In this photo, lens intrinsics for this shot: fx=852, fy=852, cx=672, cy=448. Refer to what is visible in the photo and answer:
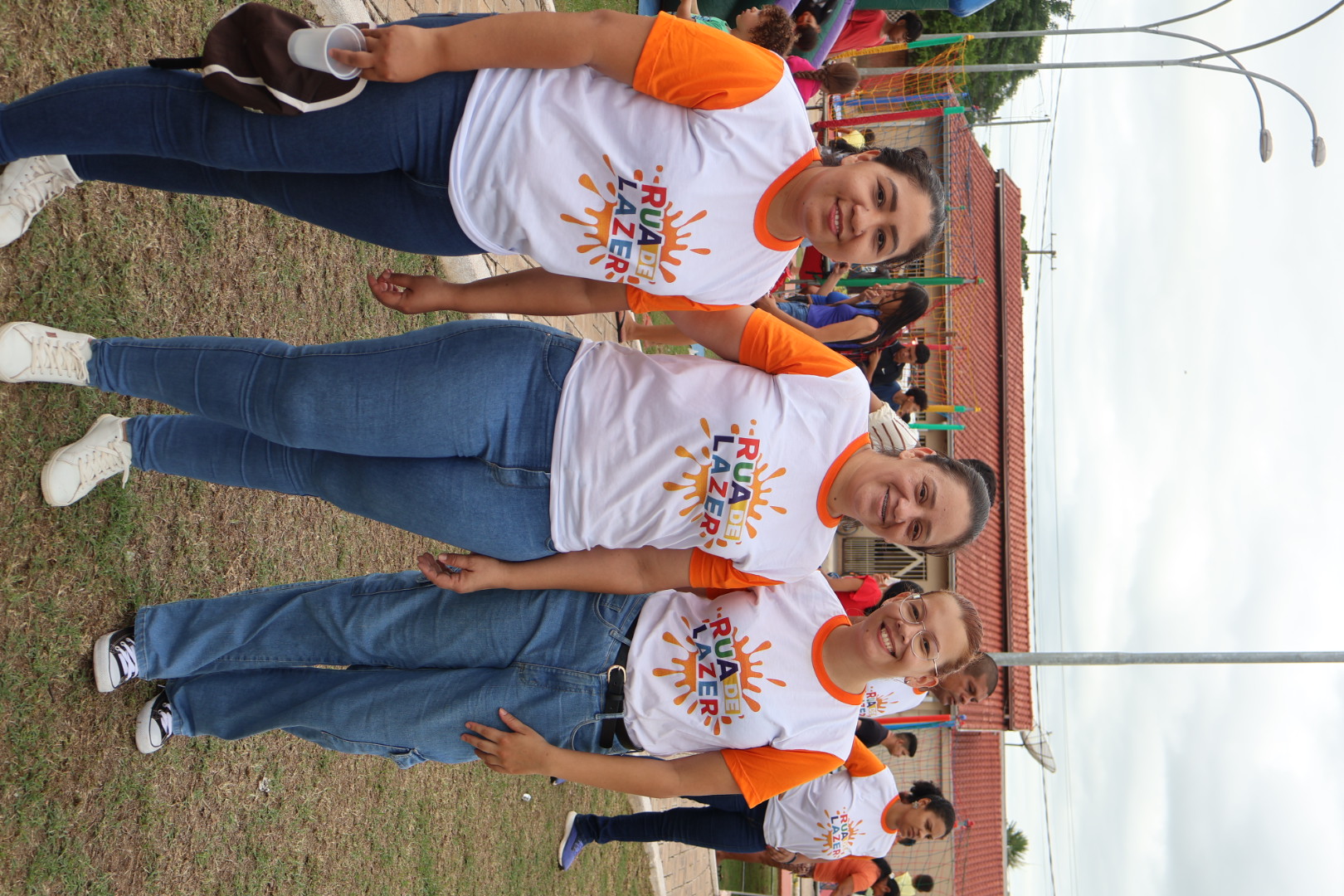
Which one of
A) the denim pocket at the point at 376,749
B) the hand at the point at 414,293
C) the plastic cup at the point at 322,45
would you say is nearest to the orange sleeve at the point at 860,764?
the denim pocket at the point at 376,749

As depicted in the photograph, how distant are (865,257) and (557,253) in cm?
89

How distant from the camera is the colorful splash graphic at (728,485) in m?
2.31

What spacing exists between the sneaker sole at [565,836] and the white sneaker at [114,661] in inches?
150

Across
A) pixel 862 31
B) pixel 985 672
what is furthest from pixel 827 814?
pixel 862 31

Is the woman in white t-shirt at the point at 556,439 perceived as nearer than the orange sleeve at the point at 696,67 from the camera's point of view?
No

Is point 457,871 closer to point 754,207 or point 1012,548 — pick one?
point 754,207

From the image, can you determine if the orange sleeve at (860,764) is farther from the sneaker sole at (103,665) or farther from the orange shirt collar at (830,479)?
the sneaker sole at (103,665)

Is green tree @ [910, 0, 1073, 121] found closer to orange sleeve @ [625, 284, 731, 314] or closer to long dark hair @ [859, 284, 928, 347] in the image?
long dark hair @ [859, 284, 928, 347]

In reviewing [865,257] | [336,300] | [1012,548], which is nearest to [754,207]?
[865,257]

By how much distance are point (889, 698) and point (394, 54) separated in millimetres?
4598

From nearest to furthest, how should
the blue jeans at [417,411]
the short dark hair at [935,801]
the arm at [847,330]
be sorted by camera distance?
1. the blue jeans at [417,411]
2. the short dark hair at [935,801]
3. the arm at [847,330]

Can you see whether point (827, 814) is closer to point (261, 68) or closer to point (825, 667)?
point (825, 667)

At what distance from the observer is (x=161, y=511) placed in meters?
3.24

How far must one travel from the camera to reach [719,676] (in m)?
2.50
